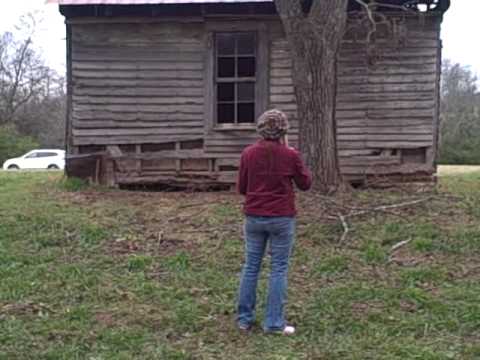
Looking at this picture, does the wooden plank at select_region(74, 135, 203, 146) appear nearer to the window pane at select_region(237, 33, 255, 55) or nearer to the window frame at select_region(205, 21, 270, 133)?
the window frame at select_region(205, 21, 270, 133)

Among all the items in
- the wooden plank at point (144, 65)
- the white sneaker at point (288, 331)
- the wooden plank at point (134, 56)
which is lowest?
the white sneaker at point (288, 331)

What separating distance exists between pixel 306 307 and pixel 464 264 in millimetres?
2092

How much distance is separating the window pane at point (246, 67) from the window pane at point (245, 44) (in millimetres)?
124

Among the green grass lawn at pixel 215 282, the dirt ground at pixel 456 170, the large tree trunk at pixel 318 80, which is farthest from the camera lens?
the dirt ground at pixel 456 170

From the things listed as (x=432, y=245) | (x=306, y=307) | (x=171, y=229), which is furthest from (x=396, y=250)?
(x=171, y=229)

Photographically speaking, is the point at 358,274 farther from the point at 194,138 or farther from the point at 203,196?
the point at 194,138

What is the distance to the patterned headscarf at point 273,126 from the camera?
506 cm

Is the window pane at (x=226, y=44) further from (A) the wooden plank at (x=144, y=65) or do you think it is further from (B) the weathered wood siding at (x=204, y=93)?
(A) the wooden plank at (x=144, y=65)

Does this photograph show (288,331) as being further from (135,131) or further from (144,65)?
(144,65)

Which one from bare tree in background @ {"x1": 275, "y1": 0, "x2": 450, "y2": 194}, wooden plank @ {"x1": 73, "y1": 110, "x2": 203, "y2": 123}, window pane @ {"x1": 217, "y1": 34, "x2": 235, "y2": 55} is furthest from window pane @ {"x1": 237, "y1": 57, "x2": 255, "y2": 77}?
bare tree in background @ {"x1": 275, "y1": 0, "x2": 450, "y2": 194}

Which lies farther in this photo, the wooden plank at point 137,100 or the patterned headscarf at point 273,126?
the wooden plank at point 137,100

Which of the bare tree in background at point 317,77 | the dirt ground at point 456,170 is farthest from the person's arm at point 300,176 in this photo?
the dirt ground at point 456,170

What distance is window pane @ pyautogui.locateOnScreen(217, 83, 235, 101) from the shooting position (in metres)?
12.5

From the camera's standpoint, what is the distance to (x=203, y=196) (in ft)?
37.1
